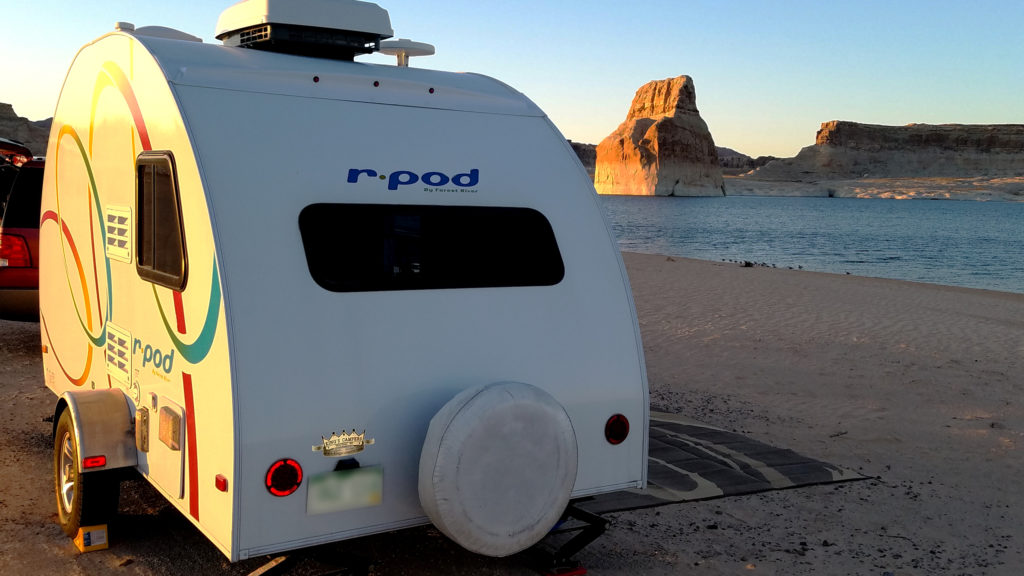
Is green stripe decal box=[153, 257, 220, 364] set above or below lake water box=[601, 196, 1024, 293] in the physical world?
above

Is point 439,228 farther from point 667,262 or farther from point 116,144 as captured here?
point 667,262

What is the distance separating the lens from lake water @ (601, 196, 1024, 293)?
130ft

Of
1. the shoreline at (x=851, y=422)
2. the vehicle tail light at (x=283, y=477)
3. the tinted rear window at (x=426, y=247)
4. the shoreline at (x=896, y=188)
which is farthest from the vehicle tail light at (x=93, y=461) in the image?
the shoreline at (x=896, y=188)

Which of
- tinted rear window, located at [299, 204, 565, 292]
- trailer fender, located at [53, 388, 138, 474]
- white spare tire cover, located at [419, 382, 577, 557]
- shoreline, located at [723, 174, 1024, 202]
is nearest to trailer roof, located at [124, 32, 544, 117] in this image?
tinted rear window, located at [299, 204, 565, 292]

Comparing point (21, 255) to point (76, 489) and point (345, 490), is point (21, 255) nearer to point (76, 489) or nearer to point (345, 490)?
point (76, 489)

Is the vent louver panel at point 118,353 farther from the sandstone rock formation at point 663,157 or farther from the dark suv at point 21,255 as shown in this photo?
the sandstone rock formation at point 663,157

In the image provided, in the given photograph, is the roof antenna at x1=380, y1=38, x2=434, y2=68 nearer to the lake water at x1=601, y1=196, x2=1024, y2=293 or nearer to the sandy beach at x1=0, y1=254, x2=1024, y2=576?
the sandy beach at x1=0, y1=254, x2=1024, y2=576

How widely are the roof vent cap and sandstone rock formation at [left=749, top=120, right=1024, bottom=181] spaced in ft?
661

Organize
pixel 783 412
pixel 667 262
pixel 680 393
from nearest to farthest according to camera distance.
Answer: pixel 783 412
pixel 680 393
pixel 667 262

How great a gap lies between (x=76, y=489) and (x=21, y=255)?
5087mm

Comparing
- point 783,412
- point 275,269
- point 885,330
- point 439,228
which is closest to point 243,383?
point 275,269

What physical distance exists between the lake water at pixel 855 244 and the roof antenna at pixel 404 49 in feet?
86.4

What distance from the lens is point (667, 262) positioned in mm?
28062

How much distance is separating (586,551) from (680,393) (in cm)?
461
